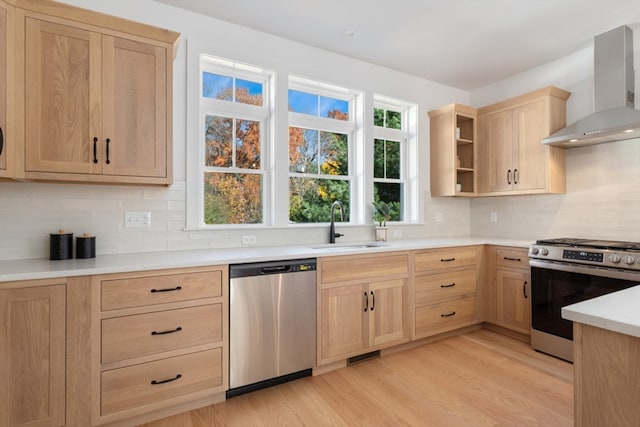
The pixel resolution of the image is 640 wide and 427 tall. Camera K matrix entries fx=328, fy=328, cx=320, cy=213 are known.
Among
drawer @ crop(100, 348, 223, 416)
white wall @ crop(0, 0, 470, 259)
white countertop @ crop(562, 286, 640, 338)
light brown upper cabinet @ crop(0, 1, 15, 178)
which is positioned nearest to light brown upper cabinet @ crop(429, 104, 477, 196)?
white wall @ crop(0, 0, 470, 259)

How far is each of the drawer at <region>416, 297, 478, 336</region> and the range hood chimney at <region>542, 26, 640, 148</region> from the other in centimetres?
175

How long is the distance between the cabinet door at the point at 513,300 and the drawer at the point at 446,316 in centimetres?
25

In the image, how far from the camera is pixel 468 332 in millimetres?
3383

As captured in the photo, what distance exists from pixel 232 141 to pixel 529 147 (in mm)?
2958

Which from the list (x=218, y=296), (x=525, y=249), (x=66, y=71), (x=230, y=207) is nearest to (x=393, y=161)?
(x=525, y=249)

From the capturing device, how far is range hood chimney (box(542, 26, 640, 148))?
271 centimetres

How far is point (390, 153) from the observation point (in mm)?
3859

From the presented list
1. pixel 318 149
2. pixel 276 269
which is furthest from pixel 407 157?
pixel 276 269

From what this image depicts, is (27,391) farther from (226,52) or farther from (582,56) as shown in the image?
(582,56)

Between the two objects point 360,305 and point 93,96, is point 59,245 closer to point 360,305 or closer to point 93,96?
point 93,96

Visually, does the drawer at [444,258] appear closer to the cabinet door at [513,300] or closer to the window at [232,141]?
the cabinet door at [513,300]

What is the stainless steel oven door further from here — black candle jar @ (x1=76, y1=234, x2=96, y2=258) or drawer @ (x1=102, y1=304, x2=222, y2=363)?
black candle jar @ (x1=76, y1=234, x2=96, y2=258)

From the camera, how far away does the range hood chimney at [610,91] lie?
271 cm

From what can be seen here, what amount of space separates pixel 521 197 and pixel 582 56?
4.87ft
